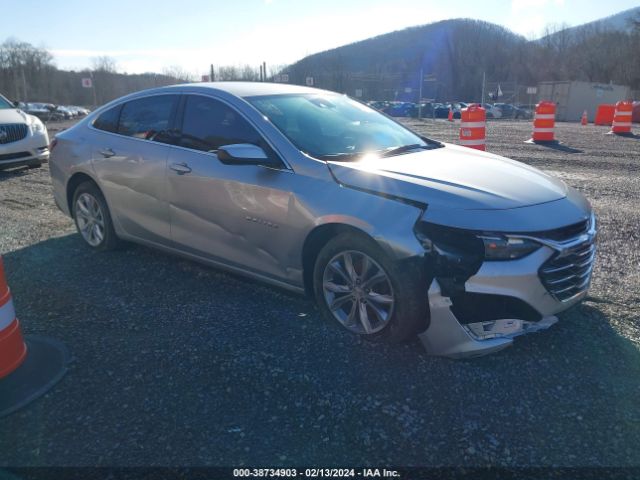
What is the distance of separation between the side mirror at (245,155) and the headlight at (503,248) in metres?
1.54

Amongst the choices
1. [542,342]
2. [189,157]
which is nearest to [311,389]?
[542,342]

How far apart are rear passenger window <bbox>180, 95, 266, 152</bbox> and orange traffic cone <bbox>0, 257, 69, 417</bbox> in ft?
5.78

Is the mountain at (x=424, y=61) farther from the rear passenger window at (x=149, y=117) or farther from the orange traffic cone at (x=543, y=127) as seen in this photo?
the rear passenger window at (x=149, y=117)

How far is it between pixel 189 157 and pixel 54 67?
7771 centimetres

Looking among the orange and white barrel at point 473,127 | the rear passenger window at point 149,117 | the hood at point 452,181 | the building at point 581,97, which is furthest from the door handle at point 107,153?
the building at point 581,97

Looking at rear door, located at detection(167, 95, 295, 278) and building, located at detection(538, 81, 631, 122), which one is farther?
building, located at detection(538, 81, 631, 122)

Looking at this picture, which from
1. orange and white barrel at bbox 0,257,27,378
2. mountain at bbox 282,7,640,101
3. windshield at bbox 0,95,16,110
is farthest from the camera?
mountain at bbox 282,7,640,101

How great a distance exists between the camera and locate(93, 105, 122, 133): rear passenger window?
4.99 meters

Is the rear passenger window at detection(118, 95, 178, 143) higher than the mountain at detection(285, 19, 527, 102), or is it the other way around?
the mountain at detection(285, 19, 527, 102)

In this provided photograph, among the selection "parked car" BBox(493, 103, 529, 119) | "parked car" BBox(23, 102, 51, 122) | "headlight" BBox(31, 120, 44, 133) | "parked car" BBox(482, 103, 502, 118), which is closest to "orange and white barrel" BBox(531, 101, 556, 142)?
"headlight" BBox(31, 120, 44, 133)

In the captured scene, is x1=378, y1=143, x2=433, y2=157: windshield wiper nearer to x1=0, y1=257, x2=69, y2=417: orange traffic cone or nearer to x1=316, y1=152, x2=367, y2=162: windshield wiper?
x1=316, y1=152, x2=367, y2=162: windshield wiper

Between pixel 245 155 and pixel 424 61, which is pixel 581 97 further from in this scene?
pixel 424 61

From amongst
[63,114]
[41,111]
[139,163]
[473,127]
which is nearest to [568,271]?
[139,163]

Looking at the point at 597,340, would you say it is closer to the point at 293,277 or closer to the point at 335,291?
the point at 335,291
